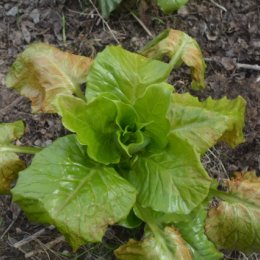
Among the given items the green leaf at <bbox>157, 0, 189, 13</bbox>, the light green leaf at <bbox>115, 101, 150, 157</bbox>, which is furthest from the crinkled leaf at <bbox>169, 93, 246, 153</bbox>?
the green leaf at <bbox>157, 0, 189, 13</bbox>

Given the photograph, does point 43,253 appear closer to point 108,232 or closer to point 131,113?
point 108,232

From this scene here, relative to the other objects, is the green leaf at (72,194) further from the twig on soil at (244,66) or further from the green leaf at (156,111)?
the twig on soil at (244,66)

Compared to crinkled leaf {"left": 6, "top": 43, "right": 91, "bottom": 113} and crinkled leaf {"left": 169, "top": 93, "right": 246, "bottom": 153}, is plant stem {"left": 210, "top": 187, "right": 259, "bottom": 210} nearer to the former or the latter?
crinkled leaf {"left": 169, "top": 93, "right": 246, "bottom": 153}

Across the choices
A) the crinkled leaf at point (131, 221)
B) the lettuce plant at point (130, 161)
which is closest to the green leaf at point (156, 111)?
the lettuce plant at point (130, 161)

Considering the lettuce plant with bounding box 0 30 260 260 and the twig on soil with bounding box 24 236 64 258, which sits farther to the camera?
the twig on soil with bounding box 24 236 64 258

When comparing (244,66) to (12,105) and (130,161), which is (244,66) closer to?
(130,161)

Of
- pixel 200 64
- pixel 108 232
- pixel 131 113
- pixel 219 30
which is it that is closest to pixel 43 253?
pixel 108 232

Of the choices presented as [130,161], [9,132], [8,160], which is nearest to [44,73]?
[9,132]
